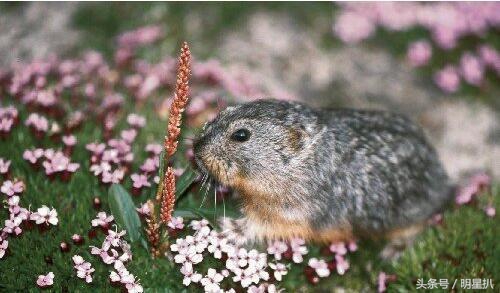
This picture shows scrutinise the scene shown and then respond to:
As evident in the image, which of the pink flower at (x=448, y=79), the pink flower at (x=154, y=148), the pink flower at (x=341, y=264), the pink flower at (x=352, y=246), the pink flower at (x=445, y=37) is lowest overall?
the pink flower at (x=341, y=264)

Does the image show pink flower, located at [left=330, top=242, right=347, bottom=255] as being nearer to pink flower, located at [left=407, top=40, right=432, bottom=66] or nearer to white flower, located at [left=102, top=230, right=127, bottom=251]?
white flower, located at [left=102, top=230, right=127, bottom=251]

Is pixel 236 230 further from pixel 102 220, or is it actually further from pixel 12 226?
pixel 12 226

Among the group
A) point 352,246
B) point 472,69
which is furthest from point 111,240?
point 472,69

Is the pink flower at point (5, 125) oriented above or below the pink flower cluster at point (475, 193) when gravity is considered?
above

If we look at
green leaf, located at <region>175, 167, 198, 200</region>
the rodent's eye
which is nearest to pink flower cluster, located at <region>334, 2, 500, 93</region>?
the rodent's eye

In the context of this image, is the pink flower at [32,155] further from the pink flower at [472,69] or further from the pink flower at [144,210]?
the pink flower at [472,69]

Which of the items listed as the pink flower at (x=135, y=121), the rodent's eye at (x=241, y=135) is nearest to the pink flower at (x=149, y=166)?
the pink flower at (x=135, y=121)

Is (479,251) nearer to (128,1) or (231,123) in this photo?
(231,123)
